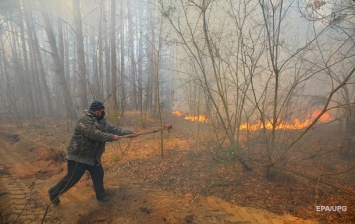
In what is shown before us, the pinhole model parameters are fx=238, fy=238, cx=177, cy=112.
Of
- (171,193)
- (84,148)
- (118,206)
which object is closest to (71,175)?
(84,148)

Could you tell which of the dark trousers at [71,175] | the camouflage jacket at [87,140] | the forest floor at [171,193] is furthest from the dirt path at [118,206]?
the camouflage jacket at [87,140]

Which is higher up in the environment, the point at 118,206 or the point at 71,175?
the point at 71,175

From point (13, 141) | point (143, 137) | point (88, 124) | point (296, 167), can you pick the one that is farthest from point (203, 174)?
point (13, 141)

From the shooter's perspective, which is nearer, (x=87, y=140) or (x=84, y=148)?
(x=84, y=148)

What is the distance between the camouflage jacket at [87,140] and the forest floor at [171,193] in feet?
3.34

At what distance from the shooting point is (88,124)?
15.1 ft

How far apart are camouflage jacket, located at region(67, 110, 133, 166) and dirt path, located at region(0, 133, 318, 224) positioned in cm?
98

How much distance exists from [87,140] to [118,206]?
1.47 meters

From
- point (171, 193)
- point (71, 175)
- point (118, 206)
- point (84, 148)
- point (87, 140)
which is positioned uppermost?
point (87, 140)

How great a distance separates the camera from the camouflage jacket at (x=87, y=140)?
457cm

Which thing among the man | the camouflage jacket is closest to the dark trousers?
the man

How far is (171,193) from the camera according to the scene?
205 inches

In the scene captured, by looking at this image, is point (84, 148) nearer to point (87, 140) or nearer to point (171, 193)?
point (87, 140)

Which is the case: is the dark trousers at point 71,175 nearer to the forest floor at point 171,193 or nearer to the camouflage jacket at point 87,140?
the camouflage jacket at point 87,140
